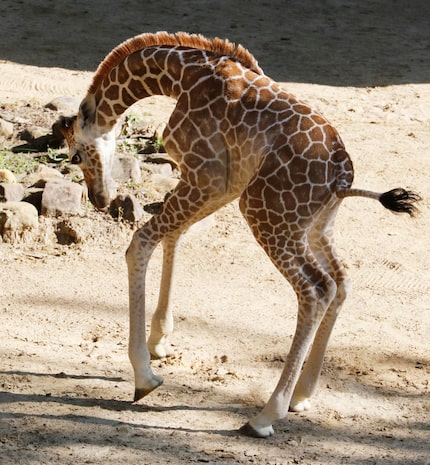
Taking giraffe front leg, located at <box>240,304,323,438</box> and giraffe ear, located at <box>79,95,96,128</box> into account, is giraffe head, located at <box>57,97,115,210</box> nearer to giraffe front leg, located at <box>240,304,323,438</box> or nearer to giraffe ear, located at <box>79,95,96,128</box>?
giraffe ear, located at <box>79,95,96,128</box>

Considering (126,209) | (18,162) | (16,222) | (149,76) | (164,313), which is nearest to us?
(149,76)

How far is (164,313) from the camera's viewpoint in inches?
260

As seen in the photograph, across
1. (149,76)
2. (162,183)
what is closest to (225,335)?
(149,76)

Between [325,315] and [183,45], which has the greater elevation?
[183,45]

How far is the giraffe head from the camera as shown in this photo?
6.34 m

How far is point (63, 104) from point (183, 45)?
4836mm

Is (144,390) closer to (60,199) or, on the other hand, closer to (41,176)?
(60,199)

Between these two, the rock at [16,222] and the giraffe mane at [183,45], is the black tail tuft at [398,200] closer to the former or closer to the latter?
the giraffe mane at [183,45]

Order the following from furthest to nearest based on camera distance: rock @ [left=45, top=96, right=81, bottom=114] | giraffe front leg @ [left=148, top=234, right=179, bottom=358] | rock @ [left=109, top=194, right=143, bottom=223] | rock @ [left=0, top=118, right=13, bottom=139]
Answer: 1. rock @ [left=45, top=96, right=81, bottom=114]
2. rock @ [left=0, top=118, right=13, bottom=139]
3. rock @ [left=109, top=194, right=143, bottom=223]
4. giraffe front leg @ [left=148, top=234, right=179, bottom=358]

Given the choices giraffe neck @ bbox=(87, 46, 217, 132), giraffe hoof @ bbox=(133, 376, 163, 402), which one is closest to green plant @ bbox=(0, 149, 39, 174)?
giraffe neck @ bbox=(87, 46, 217, 132)

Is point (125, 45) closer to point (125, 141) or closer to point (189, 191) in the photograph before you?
point (189, 191)

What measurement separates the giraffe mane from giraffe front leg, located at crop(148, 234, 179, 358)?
1.29 metres

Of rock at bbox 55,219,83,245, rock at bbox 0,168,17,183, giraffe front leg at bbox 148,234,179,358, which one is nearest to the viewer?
giraffe front leg at bbox 148,234,179,358

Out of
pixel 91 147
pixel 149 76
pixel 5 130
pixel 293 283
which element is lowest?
pixel 5 130
